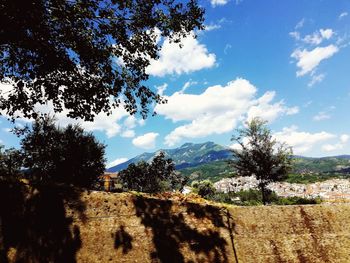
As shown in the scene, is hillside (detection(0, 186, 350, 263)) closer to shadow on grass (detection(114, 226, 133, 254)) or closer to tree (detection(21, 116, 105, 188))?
shadow on grass (detection(114, 226, 133, 254))

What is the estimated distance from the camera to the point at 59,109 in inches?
567

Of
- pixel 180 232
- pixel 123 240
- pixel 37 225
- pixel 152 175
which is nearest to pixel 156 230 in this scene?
pixel 180 232

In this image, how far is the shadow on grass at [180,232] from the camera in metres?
4.37

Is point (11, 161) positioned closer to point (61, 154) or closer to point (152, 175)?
point (61, 154)

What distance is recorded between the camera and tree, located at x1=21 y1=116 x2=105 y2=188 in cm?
3838

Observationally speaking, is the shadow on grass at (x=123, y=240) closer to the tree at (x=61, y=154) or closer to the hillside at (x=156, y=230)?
the hillside at (x=156, y=230)

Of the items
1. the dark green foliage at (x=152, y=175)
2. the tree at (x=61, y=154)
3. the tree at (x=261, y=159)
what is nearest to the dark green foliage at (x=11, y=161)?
the tree at (x=61, y=154)

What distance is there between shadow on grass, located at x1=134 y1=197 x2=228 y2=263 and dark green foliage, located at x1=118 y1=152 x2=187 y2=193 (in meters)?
92.9

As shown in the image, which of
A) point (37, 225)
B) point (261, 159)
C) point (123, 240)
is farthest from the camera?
point (261, 159)

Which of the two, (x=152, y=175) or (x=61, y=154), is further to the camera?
(x=152, y=175)

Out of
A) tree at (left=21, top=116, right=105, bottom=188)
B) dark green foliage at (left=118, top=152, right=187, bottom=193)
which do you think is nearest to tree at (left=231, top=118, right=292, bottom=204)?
tree at (left=21, top=116, right=105, bottom=188)

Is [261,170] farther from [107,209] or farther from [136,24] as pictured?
[107,209]

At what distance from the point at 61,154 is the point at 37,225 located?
36.6 metres

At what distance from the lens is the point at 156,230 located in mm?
4492
